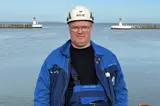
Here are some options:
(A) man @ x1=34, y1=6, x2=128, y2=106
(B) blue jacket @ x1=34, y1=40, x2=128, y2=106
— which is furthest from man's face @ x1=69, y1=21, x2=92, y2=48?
(B) blue jacket @ x1=34, y1=40, x2=128, y2=106

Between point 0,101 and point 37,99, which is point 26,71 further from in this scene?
point 37,99

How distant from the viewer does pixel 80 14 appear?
310 centimetres

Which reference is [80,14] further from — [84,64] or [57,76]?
[57,76]

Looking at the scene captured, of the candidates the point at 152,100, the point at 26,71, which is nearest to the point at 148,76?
the point at 152,100

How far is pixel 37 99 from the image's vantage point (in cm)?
310

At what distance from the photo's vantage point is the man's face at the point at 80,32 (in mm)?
3133

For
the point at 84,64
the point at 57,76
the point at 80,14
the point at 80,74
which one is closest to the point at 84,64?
the point at 84,64

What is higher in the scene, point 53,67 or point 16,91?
point 53,67

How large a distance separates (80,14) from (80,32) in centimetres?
16

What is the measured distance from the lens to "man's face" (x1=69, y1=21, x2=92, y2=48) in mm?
3133

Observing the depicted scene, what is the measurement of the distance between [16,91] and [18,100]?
5.02ft

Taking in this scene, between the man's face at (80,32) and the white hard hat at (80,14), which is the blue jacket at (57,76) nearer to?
the man's face at (80,32)

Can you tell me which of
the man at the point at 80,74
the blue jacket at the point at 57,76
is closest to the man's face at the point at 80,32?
the man at the point at 80,74

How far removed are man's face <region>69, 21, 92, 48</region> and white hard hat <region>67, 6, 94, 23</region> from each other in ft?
0.13
